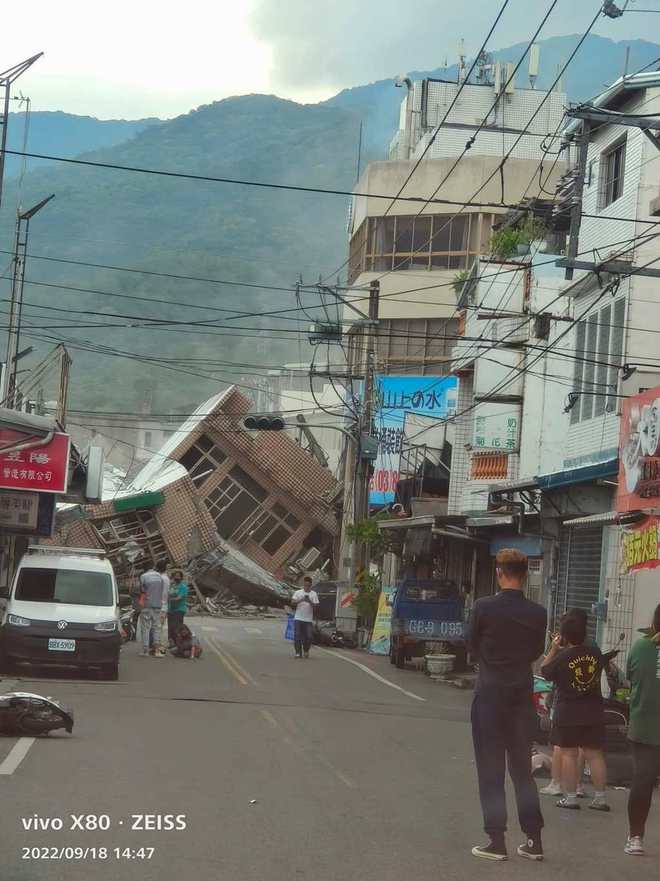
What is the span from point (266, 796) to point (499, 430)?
21.6m

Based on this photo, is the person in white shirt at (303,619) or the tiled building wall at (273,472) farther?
the tiled building wall at (273,472)

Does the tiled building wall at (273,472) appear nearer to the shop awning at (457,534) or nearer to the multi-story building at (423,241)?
the multi-story building at (423,241)

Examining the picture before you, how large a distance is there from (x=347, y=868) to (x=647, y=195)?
17299 millimetres

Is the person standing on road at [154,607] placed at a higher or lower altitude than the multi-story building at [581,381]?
lower

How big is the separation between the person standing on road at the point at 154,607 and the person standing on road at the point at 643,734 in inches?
692

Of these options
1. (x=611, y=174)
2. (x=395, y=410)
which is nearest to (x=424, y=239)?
(x=395, y=410)

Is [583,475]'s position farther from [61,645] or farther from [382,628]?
[382,628]

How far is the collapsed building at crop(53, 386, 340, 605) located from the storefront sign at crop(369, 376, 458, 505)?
37.0 ft

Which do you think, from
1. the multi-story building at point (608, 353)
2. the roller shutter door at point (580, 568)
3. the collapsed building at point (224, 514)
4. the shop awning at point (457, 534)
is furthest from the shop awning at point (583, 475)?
the collapsed building at point (224, 514)

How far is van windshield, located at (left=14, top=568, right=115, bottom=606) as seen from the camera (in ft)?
71.8

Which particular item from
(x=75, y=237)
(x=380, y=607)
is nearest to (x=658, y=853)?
(x=380, y=607)

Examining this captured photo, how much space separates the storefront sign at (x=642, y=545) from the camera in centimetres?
1477
